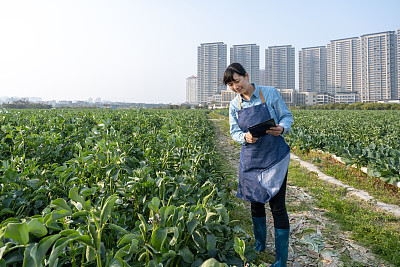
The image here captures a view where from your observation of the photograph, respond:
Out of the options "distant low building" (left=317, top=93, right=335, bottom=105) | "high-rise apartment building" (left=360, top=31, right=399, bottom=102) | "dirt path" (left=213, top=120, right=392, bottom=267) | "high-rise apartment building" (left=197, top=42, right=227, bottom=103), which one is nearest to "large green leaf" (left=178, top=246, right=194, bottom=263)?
"dirt path" (left=213, top=120, right=392, bottom=267)

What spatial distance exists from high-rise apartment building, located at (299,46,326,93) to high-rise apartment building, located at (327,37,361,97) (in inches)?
119

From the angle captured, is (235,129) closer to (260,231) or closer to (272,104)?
(272,104)

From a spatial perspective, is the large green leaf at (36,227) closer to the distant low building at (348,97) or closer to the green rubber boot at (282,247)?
the green rubber boot at (282,247)

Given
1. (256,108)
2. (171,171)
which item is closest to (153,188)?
(171,171)

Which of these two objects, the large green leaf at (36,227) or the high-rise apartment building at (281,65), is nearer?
the large green leaf at (36,227)

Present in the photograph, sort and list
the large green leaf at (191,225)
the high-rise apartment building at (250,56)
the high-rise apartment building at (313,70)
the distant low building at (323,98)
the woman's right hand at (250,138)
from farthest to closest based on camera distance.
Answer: the high-rise apartment building at (313,70) < the high-rise apartment building at (250,56) < the distant low building at (323,98) < the woman's right hand at (250,138) < the large green leaf at (191,225)

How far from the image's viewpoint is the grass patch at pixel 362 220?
2969 millimetres

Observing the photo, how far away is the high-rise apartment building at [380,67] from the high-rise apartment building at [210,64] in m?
61.0

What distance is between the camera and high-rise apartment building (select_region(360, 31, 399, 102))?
100938 mm

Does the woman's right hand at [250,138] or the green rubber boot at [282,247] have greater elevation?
the woman's right hand at [250,138]

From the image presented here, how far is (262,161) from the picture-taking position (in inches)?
96.8

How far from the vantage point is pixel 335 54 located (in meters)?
134

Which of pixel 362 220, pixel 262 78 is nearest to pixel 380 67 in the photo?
pixel 262 78

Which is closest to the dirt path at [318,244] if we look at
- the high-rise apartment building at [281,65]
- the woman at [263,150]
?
the woman at [263,150]
